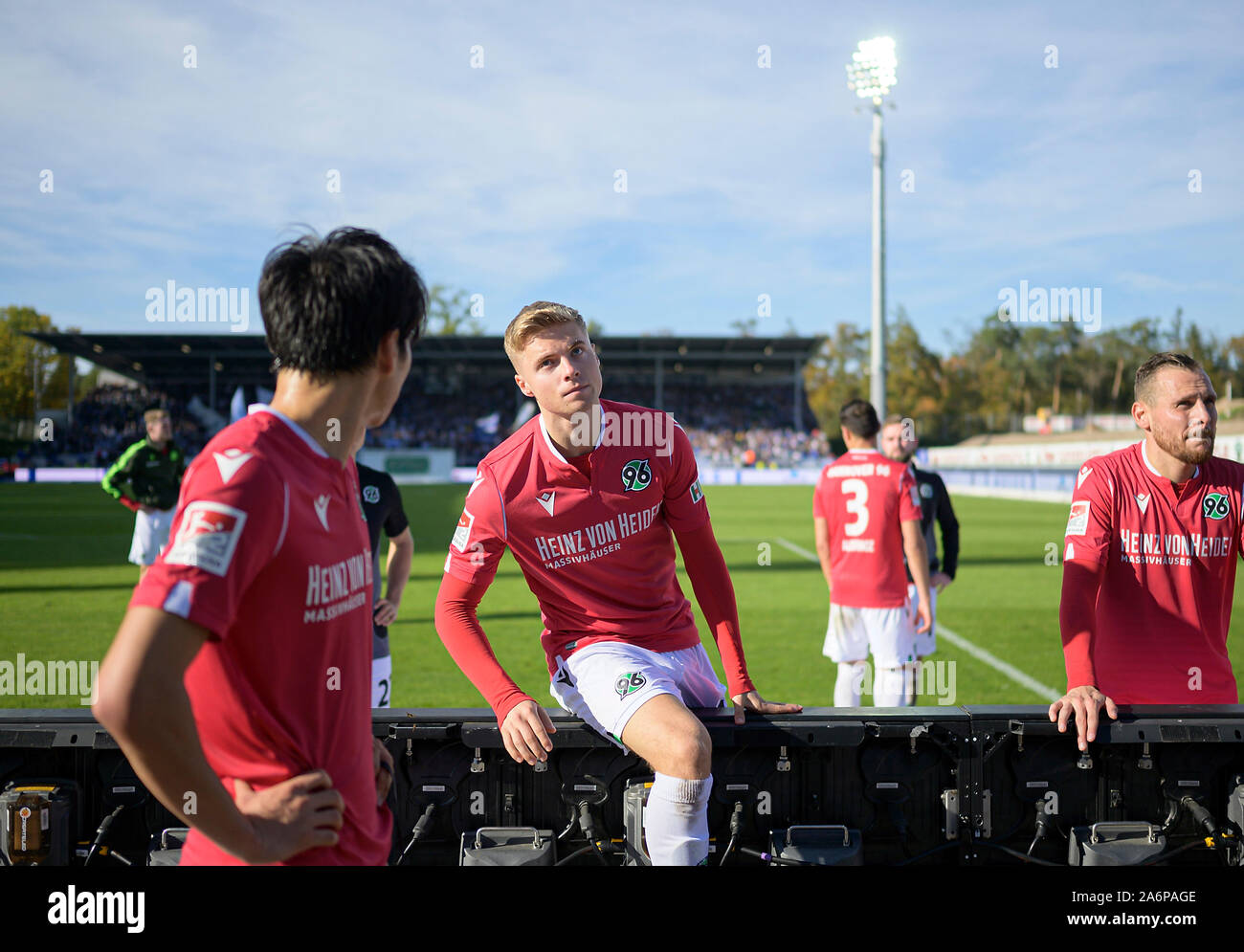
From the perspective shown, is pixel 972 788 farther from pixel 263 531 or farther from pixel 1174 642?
pixel 263 531

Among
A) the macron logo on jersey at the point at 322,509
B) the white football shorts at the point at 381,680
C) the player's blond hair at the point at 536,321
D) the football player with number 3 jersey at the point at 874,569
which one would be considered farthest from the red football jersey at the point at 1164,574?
the white football shorts at the point at 381,680

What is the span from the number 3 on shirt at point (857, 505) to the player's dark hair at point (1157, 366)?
8.68 ft

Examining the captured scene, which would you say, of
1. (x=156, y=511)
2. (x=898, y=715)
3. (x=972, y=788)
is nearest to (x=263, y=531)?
(x=898, y=715)

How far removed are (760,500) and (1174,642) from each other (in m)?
29.3

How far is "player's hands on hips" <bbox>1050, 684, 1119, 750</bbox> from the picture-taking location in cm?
258

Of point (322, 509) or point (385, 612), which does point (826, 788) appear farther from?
point (385, 612)

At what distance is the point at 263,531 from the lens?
1.34 m

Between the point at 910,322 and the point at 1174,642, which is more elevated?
the point at 910,322

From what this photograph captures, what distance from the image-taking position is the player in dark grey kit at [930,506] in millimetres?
6590

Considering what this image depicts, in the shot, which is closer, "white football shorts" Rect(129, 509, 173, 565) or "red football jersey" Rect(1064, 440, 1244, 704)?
"red football jersey" Rect(1064, 440, 1244, 704)

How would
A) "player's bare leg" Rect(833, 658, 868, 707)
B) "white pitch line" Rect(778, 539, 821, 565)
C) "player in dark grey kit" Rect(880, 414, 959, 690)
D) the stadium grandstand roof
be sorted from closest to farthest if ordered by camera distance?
1. "player's bare leg" Rect(833, 658, 868, 707)
2. "player in dark grey kit" Rect(880, 414, 959, 690)
3. "white pitch line" Rect(778, 539, 821, 565)
4. the stadium grandstand roof

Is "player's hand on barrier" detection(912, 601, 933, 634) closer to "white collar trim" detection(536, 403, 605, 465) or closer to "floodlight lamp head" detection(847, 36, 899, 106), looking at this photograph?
"white collar trim" detection(536, 403, 605, 465)

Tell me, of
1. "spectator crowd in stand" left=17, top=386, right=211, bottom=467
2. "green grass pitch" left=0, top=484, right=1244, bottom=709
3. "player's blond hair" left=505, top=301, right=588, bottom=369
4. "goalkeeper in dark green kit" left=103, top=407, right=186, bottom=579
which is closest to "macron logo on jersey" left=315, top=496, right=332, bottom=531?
"player's blond hair" left=505, top=301, right=588, bottom=369

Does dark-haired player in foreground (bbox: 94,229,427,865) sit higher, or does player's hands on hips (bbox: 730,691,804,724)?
dark-haired player in foreground (bbox: 94,229,427,865)
